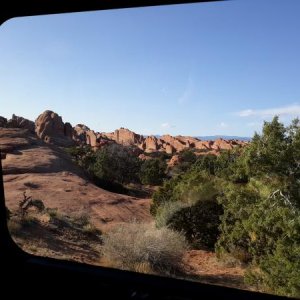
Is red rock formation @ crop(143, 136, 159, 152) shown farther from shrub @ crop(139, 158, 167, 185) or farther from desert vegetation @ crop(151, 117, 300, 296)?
desert vegetation @ crop(151, 117, 300, 296)

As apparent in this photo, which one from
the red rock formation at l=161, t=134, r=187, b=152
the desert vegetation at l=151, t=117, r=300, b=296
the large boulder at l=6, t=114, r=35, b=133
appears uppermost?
the large boulder at l=6, t=114, r=35, b=133

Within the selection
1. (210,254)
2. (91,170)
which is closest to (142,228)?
(210,254)

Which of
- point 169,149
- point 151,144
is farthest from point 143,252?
point 151,144

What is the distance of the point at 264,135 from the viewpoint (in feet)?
27.7

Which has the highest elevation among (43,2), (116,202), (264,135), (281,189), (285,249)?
(43,2)

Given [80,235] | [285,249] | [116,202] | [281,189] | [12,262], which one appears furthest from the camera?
[116,202]

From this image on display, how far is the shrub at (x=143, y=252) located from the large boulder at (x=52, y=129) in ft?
125

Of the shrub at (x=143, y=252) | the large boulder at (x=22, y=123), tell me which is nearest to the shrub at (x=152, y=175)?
the large boulder at (x=22, y=123)

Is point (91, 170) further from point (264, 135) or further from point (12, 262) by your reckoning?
point (12, 262)

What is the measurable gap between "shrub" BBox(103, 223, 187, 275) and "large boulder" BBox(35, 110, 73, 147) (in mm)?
38131

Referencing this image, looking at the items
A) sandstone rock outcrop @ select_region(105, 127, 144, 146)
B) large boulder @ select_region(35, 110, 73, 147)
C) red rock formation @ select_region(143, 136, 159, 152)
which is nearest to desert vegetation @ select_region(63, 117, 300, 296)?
large boulder @ select_region(35, 110, 73, 147)

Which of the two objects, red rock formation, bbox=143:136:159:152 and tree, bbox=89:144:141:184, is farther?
red rock formation, bbox=143:136:159:152

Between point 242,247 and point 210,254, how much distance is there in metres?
2.09

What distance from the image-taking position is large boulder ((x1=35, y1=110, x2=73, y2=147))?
157ft
